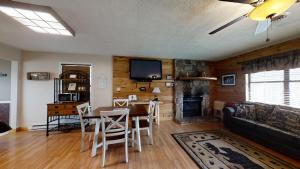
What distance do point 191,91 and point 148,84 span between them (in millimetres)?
1782

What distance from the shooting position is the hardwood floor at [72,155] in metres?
2.23

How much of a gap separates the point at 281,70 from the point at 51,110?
239 inches

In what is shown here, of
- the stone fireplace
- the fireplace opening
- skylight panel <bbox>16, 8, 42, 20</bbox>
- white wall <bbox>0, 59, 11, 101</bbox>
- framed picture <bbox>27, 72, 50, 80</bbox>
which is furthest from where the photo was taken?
the fireplace opening

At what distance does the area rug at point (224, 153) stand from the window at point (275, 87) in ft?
5.18

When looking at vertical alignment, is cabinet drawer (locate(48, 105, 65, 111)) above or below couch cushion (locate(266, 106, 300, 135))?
above

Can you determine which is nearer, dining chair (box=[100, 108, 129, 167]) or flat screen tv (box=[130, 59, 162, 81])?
dining chair (box=[100, 108, 129, 167])

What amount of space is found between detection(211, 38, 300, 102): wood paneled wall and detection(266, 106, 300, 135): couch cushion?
122 centimetres

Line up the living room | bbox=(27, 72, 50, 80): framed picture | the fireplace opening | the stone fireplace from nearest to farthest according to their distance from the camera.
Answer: the living room
bbox=(27, 72, 50, 80): framed picture
the stone fireplace
the fireplace opening

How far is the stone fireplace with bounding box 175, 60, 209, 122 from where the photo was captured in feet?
17.0

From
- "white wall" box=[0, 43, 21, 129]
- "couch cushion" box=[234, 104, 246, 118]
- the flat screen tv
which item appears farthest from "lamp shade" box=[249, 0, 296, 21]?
"white wall" box=[0, 43, 21, 129]

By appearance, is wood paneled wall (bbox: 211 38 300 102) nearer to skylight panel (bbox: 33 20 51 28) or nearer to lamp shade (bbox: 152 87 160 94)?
lamp shade (bbox: 152 87 160 94)

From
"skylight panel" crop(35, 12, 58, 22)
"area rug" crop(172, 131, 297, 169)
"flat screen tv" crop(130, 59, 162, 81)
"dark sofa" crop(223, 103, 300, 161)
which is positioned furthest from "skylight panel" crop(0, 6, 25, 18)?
"dark sofa" crop(223, 103, 300, 161)

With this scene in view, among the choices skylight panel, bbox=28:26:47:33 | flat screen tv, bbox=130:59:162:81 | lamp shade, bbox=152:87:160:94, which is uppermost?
skylight panel, bbox=28:26:47:33

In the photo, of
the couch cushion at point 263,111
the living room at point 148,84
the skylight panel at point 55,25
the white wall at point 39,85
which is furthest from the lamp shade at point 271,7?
the white wall at point 39,85
